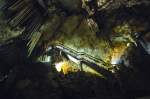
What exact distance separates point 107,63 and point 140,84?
1.88 ft

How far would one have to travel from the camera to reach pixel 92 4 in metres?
4.59

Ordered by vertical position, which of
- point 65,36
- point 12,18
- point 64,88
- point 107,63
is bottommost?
point 64,88

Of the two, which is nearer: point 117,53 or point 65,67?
point 117,53

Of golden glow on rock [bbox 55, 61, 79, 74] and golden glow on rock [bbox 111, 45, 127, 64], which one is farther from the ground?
golden glow on rock [bbox 111, 45, 127, 64]

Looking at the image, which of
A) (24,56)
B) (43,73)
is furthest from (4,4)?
(43,73)

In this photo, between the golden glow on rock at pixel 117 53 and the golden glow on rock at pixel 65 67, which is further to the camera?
the golden glow on rock at pixel 65 67

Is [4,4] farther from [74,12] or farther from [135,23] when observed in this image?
[135,23]

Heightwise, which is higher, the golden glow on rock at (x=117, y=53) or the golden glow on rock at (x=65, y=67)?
the golden glow on rock at (x=117, y=53)

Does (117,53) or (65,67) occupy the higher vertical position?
(117,53)

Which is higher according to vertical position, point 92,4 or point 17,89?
point 92,4

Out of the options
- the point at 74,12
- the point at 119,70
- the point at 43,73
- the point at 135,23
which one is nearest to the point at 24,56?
the point at 43,73

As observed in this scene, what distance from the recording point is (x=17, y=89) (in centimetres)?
462

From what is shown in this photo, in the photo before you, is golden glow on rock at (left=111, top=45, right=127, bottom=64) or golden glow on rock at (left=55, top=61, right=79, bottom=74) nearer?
golden glow on rock at (left=111, top=45, right=127, bottom=64)

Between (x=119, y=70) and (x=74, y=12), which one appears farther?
(x=74, y=12)
